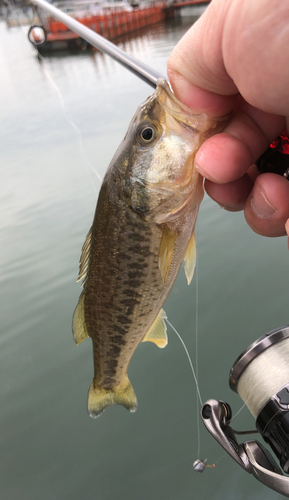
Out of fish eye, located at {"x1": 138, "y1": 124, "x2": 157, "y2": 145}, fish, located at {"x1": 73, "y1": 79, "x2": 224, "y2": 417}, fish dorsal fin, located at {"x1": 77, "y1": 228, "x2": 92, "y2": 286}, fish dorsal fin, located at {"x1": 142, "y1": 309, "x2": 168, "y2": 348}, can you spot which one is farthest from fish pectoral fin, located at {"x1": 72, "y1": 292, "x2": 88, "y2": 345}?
fish eye, located at {"x1": 138, "y1": 124, "x2": 157, "y2": 145}

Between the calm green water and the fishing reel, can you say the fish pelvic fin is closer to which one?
the fishing reel

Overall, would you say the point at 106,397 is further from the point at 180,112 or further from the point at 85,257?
the point at 180,112

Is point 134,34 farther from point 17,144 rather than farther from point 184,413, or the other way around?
point 184,413

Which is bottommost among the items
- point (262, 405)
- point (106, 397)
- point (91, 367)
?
point (91, 367)

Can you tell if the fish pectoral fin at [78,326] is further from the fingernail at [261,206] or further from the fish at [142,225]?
the fingernail at [261,206]

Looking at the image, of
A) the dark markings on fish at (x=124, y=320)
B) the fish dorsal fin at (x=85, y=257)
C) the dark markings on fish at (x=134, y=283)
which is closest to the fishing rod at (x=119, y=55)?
the fish dorsal fin at (x=85, y=257)

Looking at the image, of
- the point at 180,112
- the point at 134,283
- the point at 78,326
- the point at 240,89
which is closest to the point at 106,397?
the point at 78,326

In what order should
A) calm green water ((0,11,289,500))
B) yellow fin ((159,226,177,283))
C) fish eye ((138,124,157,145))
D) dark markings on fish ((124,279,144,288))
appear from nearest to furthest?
fish eye ((138,124,157,145))
yellow fin ((159,226,177,283))
dark markings on fish ((124,279,144,288))
calm green water ((0,11,289,500))
